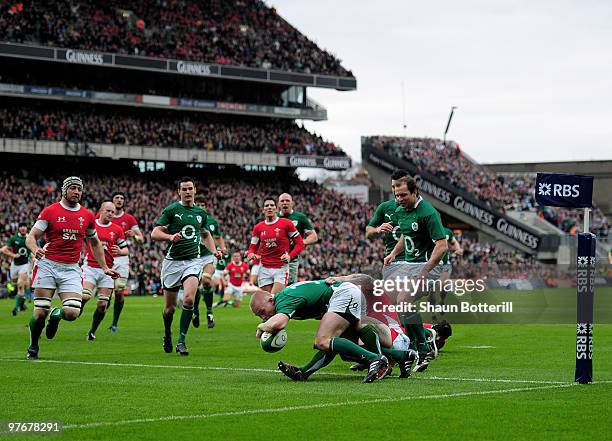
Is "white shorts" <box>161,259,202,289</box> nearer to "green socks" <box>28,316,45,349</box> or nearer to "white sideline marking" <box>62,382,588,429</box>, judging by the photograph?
"green socks" <box>28,316,45,349</box>

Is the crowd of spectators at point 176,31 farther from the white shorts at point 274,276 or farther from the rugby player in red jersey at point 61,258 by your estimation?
the rugby player in red jersey at point 61,258

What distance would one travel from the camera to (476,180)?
82.3m

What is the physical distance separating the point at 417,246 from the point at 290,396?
4218mm

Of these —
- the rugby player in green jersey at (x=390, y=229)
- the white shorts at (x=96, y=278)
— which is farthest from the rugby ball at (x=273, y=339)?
the white shorts at (x=96, y=278)

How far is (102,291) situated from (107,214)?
1.74 m

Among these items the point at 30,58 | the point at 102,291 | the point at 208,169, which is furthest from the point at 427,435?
the point at 208,169

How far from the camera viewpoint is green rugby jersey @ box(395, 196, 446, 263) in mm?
14820

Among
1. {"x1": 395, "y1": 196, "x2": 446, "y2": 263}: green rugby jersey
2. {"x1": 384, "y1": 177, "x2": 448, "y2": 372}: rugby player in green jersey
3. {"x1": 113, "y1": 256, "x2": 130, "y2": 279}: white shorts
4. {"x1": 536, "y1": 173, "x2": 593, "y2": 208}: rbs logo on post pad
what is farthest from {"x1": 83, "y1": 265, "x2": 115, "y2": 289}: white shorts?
{"x1": 536, "y1": 173, "x2": 593, "y2": 208}: rbs logo on post pad

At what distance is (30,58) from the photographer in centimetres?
6291

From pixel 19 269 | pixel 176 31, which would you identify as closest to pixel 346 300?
pixel 19 269

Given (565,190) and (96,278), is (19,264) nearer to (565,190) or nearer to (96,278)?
(96,278)

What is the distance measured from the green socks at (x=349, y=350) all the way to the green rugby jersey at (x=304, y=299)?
517mm

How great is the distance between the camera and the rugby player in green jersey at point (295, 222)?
21844 millimetres

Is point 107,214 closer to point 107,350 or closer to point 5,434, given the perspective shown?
point 107,350
